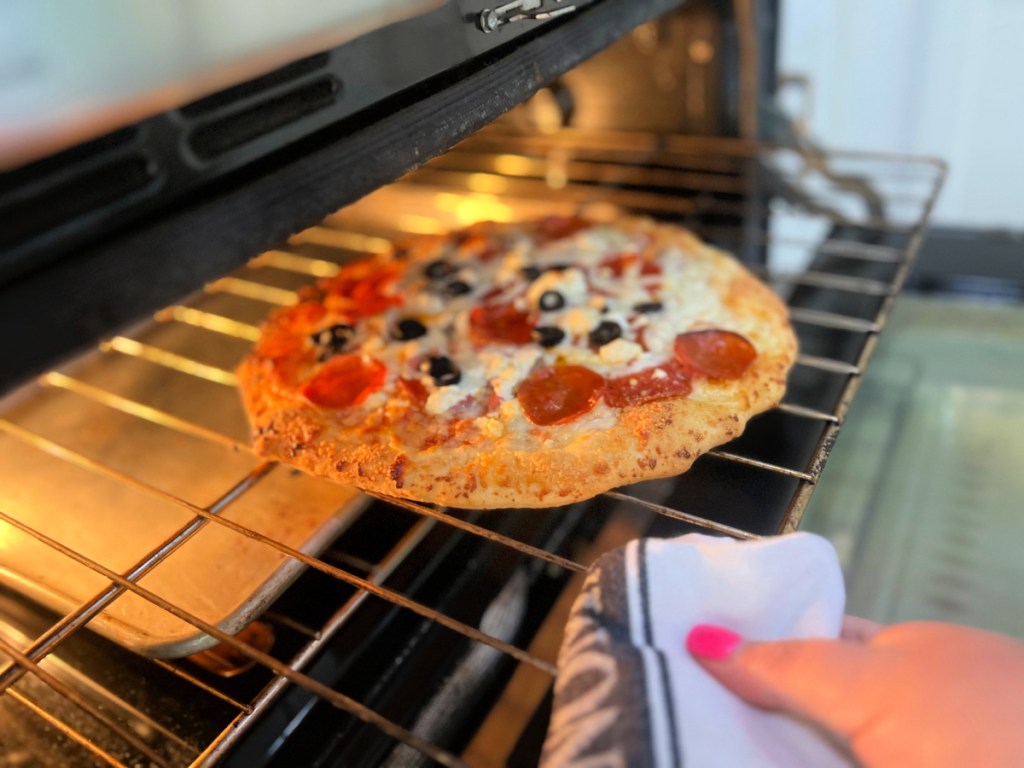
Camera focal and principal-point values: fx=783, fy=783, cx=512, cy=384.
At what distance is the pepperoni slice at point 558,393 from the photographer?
97 centimetres

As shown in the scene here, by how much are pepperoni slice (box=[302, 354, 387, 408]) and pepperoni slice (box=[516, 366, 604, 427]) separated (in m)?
0.21

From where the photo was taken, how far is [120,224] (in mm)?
542

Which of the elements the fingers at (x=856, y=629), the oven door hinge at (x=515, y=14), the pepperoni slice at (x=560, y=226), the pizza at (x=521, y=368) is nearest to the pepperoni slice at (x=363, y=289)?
the pizza at (x=521, y=368)

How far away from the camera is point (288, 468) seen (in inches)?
42.8

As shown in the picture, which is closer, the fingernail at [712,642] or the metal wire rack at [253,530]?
the fingernail at [712,642]

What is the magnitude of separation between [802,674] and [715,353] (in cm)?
52

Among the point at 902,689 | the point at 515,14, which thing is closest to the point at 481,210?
the point at 515,14

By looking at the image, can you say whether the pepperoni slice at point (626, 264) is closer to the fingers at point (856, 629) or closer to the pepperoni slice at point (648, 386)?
the pepperoni slice at point (648, 386)

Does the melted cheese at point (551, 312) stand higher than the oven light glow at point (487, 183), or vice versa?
the melted cheese at point (551, 312)

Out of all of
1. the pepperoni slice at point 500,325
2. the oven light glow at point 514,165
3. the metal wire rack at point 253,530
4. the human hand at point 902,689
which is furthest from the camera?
the oven light glow at point 514,165

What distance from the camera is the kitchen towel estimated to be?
0.58 metres

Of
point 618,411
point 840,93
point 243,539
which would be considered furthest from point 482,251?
point 840,93

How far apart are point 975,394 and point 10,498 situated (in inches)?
62.9

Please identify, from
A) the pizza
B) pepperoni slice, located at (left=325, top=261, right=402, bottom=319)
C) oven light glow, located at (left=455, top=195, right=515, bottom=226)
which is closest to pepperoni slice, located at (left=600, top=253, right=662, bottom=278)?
the pizza
